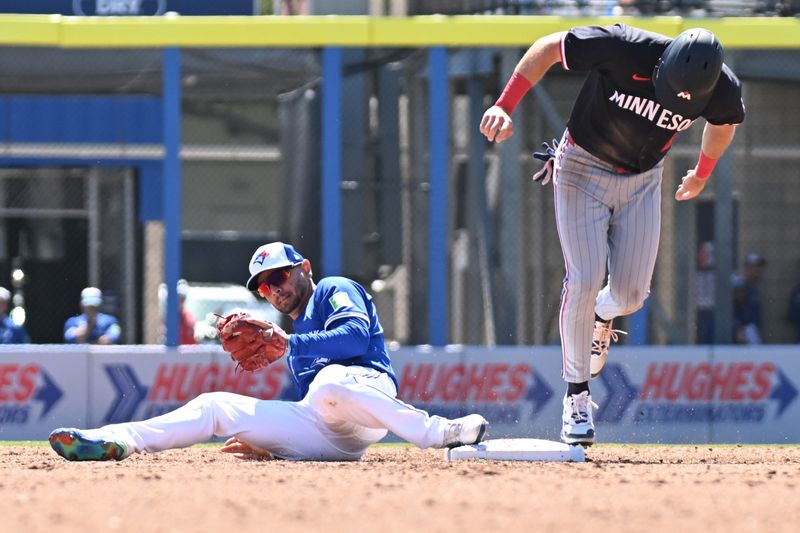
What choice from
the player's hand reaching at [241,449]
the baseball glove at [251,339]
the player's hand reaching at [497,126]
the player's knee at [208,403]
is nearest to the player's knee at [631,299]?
the player's hand reaching at [497,126]

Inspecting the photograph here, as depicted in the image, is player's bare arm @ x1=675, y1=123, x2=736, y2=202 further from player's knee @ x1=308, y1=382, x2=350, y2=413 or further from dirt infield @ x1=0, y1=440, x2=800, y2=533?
player's knee @ x1=308, y1=382, x2=350, y2=413

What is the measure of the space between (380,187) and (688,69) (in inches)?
237

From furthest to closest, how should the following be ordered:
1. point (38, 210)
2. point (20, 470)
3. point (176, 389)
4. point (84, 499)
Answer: point (38, 210)
point (176, 389)
point (20, 470)
point (84, 499)

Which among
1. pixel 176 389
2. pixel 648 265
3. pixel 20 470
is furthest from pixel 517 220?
pixel 20 470

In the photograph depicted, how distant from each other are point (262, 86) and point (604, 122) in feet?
19.8

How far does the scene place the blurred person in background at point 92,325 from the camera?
41.4ft

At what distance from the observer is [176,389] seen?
1158 centimetres

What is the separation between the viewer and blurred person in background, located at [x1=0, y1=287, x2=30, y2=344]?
41.0 ft

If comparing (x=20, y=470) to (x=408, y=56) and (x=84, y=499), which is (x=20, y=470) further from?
(x=408, y=56)

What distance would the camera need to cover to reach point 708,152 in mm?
7621

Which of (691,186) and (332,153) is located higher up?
(332,153)

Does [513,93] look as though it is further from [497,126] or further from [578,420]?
[578,420]

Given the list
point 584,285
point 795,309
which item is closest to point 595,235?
point 584,285

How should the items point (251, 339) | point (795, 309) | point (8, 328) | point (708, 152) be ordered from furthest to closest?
point (795, 309) → point (8, 328) → point (708, 152) → point (251, 339)
